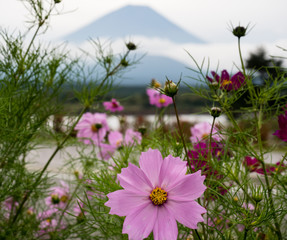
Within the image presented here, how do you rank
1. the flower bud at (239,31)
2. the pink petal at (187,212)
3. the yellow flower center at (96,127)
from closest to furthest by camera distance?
the pink petal at (187,212)
the flower bud at (239,31)
the yellow flower center at (96,127)

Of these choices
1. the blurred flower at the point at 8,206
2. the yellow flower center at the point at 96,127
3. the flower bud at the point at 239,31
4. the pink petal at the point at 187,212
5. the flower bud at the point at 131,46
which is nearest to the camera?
the pink petal at the point at 187,212

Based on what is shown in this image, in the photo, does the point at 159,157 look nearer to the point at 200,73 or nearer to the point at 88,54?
the point at 200,73

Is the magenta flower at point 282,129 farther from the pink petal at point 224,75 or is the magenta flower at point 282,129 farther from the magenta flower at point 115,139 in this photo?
the magenta flower at point 115,139

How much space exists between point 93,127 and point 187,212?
25.2 inches

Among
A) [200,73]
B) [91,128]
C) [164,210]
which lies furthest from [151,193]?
[91,128]

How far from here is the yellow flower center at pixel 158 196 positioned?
290 millimetres

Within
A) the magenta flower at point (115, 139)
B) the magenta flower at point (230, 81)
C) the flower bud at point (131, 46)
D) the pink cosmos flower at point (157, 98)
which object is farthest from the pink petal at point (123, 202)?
the pink cosmos flower at point (157, 98)

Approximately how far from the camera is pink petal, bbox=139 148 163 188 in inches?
11.4

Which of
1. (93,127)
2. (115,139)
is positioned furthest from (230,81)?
(93,127)

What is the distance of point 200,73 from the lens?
17.6 inches

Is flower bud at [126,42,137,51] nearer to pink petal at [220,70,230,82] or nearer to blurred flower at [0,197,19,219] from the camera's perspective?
pink petal at [220,70,230,82]

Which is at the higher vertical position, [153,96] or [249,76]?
[153,96]

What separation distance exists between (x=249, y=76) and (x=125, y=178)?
26 centimetres

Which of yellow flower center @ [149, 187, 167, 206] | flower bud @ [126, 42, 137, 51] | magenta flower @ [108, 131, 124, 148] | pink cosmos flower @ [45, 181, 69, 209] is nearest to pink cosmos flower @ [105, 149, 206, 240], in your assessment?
yellow flower center @ [149, 187, 167, 206]
